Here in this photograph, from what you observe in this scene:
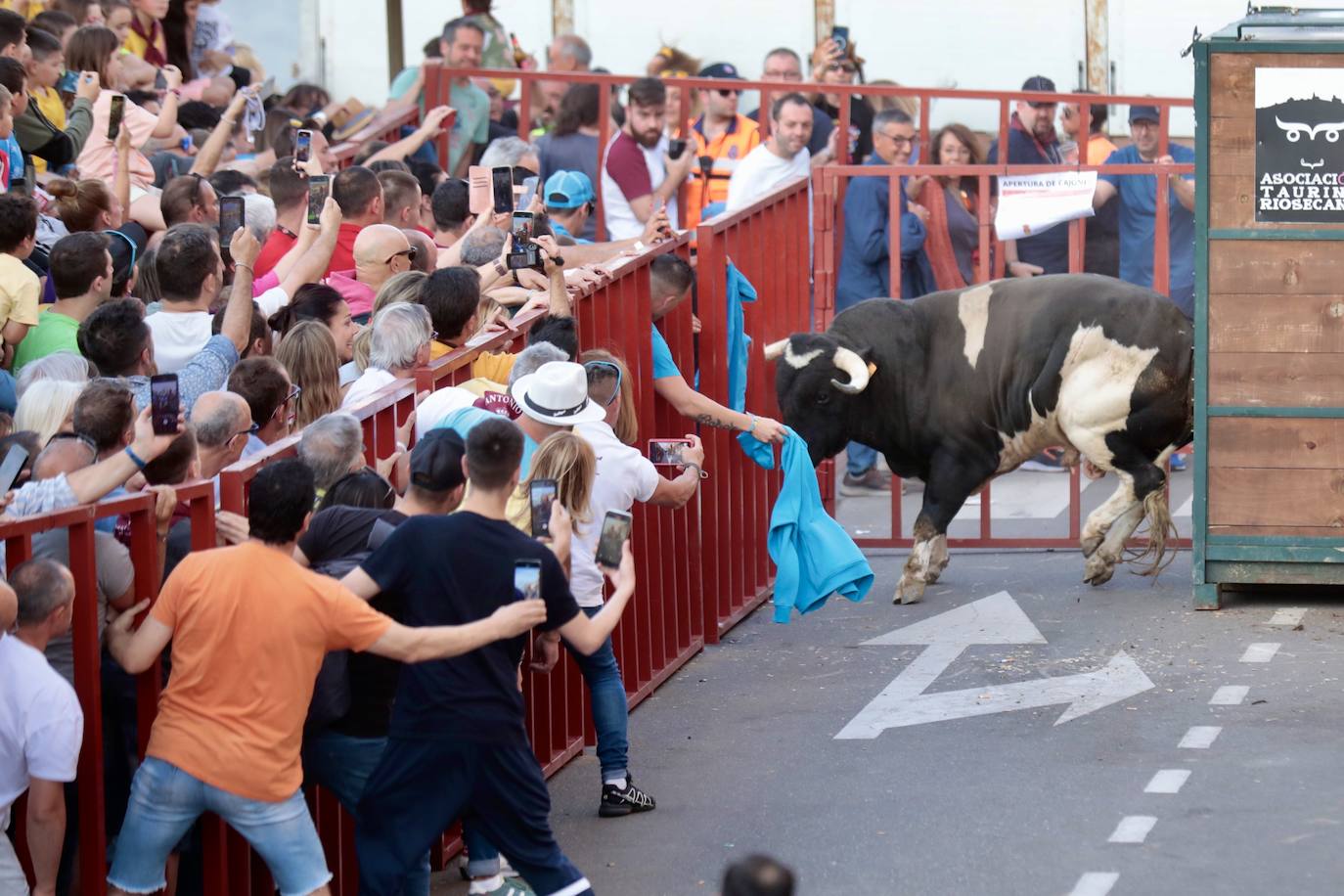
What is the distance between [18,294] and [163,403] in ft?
6.88

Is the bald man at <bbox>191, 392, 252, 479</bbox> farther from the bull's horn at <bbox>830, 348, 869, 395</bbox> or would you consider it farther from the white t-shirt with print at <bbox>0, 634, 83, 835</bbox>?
the bull's horn at <bbox>830, 348, 869, 395</bbox>

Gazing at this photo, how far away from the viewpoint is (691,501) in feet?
31.8

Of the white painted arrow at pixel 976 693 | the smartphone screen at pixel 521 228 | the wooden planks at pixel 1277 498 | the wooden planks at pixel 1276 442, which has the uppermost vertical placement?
the smartphone screen at pixel 521 228

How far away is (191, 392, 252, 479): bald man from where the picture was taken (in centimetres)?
590

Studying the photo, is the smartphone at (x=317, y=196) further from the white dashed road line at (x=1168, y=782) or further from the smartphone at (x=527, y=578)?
the white dashed road line at (x=1168, y=782)

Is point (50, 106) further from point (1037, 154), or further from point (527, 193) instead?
point (1037, 154)

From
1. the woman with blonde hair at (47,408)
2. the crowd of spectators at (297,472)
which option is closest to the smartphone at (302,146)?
the crowd of spectators at (297,472)

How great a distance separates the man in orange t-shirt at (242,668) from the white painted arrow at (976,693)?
3334 millimetres

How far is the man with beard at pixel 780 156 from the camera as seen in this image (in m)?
12.8

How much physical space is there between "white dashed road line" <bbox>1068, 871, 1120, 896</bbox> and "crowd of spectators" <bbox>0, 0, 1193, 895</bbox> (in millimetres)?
1661

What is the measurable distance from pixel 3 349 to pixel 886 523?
21.7ft

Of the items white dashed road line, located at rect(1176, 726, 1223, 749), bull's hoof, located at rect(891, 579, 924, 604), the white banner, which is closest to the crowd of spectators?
bull's hoof, located at rect(891, 579, 924, 604)

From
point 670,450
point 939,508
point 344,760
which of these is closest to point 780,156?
point 939,508

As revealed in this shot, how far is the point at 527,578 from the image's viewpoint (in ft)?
17.4
